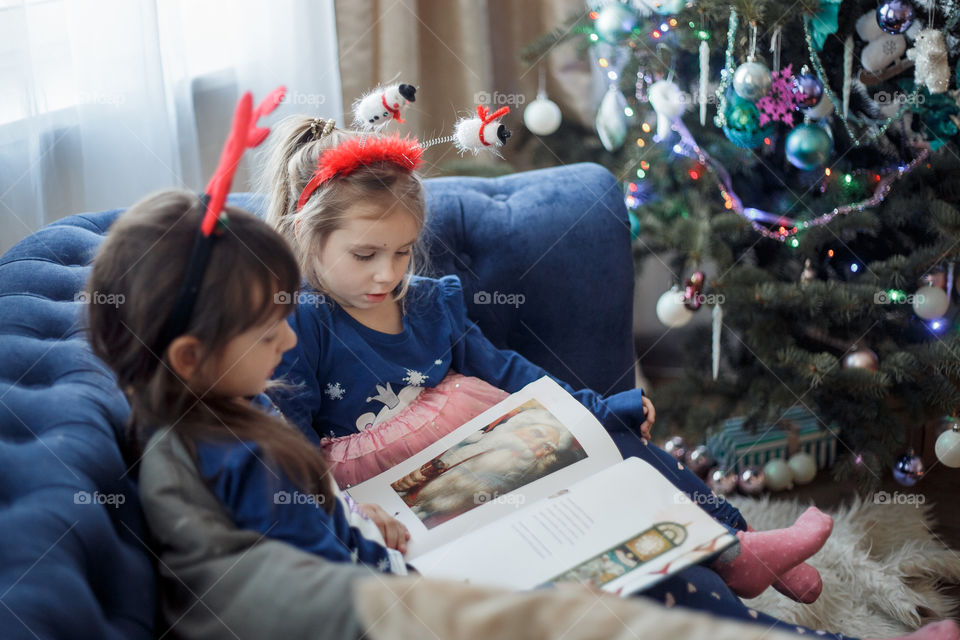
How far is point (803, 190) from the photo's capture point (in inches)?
77.1

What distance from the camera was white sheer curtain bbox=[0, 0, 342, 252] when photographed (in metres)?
1.52

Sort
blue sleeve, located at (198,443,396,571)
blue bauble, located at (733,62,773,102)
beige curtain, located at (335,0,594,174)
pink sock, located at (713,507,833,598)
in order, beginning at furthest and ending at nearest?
beige curtain, located at (335,0,594,174) → blue bauble, located at (733,62,773,102) → pink sock, located at (713,507,833,598) → blue sleeve, located at (198,443,396,571)

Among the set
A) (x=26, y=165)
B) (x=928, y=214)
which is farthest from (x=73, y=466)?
(x=928, y=214)

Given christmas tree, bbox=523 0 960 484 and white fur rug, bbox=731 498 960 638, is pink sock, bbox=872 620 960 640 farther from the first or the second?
christmas tree, bbox=523 0 960 484

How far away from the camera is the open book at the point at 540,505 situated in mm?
966

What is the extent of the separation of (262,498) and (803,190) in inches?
59.5

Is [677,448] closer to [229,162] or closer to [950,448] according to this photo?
[950,448]

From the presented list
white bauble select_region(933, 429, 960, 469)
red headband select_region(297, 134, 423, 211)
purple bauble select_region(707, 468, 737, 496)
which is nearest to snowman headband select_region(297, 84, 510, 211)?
red headband select_region(297, 134, 423, 211)

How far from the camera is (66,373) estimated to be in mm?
1010

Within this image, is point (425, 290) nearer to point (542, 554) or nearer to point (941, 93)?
point (542, 554)

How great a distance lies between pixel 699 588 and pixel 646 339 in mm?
1757

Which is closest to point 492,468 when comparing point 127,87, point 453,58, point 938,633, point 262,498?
point 262,498

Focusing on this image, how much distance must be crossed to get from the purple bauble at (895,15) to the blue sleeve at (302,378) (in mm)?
1175

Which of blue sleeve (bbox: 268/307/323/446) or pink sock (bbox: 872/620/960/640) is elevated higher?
blue sleeve (bbox: 268/307/323/446)
